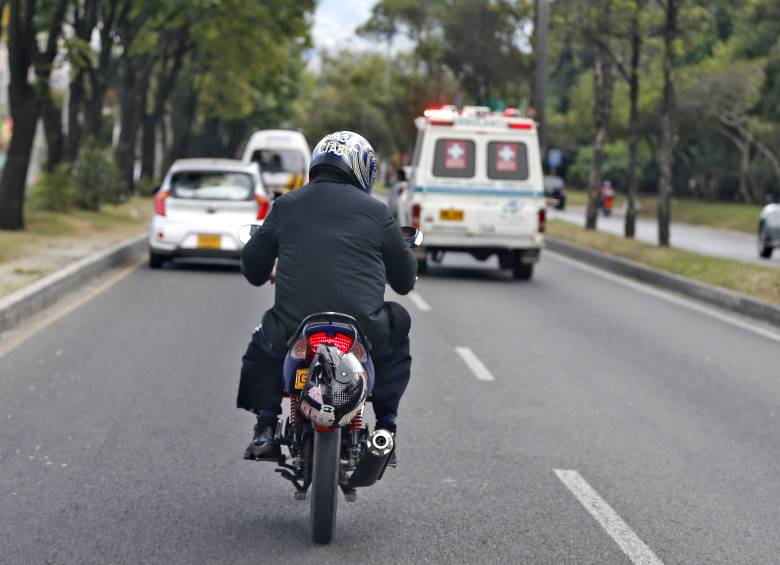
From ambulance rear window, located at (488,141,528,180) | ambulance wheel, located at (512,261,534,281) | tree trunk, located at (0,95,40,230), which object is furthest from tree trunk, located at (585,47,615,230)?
tree trunk, located at (0,95,40,230)

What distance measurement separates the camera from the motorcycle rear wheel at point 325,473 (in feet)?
16.6

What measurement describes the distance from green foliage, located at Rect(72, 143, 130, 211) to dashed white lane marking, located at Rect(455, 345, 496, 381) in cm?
1953

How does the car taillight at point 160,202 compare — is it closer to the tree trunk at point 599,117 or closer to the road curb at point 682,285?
the road curb at point 682,285

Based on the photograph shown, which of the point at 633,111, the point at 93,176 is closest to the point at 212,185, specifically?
the point at 93,176

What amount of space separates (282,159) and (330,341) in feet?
86.8

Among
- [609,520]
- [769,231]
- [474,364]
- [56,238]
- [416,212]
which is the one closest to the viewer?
[609,520]

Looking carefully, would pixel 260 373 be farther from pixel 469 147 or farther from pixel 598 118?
pixel 598 118

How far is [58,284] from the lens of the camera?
586 inches

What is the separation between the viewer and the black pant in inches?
221

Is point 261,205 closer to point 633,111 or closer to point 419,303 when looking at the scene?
point 419,303

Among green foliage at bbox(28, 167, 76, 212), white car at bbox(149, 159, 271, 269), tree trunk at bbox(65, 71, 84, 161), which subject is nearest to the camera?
white car at bbox(149, 159, 271, 269)

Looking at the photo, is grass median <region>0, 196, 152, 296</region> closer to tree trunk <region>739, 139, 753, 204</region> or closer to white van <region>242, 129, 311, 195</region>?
white van <region>242, 129, 311, 195</region>

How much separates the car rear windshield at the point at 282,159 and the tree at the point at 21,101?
8679mm

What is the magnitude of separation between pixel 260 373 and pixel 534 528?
1.39m
